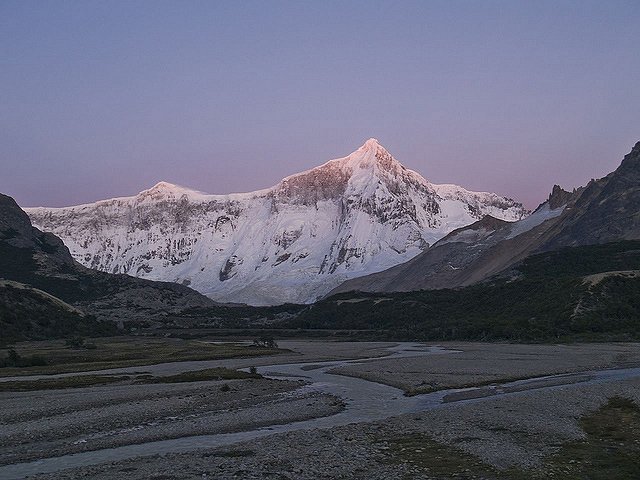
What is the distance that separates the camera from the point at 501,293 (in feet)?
491

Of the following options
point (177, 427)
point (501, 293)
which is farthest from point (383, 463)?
point (501, 293)

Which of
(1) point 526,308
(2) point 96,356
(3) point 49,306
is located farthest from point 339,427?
(3) point 49,306

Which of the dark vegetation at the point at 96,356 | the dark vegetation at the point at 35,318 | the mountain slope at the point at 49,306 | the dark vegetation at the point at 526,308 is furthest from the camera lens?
the mountain slope at the point at 49,306

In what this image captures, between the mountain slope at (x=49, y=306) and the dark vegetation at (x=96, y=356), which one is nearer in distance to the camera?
the dark vegetation at (x=96, y=356)

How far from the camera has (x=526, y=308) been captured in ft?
422

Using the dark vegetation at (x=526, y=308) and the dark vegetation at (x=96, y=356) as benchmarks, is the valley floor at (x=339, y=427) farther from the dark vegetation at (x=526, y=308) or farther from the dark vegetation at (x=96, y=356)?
the dark vegetation at (x=526, y=308)

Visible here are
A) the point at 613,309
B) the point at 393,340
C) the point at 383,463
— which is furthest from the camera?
the point at 393,340

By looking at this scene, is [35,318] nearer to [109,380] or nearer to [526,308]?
[109,380]

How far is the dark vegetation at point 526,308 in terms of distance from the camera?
360 feet

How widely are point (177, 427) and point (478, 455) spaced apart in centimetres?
1530

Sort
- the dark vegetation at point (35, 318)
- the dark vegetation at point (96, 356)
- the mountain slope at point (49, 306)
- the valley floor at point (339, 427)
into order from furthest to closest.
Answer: the mountain slope at point (49, 306), the dark vegetation at point (35, 318), the dark vegetation at point (96, 356), the valley floor at point (339, 427)

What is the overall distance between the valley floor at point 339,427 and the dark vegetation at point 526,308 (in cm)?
4940

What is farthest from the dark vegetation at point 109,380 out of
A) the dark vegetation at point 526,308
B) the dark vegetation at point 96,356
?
the dark vegetation at point 526,308

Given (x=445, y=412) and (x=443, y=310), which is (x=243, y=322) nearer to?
(x=443, y=310)
